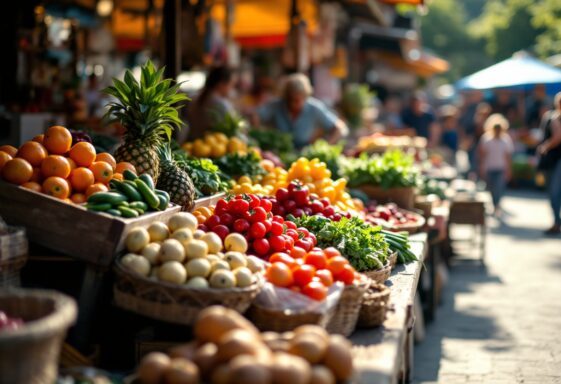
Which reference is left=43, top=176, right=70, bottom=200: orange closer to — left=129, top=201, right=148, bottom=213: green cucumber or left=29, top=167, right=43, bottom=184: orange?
left=29, top=167, right=43, bottom=184: orange

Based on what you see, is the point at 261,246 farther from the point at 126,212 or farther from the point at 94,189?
the point at 94,189

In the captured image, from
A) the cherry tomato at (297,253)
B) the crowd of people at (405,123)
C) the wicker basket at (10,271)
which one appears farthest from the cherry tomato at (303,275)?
the crowd of people at (405,123)

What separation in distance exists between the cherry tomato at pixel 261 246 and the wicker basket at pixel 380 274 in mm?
690

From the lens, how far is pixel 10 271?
12.1ft

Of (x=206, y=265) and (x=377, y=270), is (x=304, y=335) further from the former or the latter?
(x=377, y=270)

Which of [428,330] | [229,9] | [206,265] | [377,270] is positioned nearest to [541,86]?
[229,9]

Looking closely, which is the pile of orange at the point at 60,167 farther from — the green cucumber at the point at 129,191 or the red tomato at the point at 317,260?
the red tomato at the point at 317,260

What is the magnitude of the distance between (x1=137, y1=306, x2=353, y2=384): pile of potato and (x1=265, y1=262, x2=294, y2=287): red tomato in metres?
0.78

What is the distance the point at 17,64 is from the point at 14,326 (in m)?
7.47

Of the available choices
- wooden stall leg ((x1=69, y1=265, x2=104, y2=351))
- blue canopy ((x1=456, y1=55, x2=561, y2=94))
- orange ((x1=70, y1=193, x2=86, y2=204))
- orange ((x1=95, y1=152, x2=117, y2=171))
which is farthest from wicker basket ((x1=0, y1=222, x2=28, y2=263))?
blue canopy ((x1=456, y1=55, x2=561, y2=94))

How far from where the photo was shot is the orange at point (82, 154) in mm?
4578

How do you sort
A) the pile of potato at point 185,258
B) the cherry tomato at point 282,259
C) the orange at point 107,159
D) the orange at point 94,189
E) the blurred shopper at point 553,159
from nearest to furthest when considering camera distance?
the pile of potato at point 185,258 < the cherry tomato at point 282,259 < the orange at point 94,189 < the orange at point 107,159 < the blurred shopper at point 553,159

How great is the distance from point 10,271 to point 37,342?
1152mm

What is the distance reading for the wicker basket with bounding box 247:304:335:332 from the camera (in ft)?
12.1
